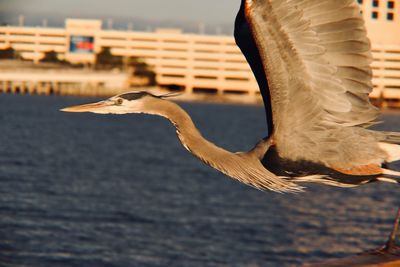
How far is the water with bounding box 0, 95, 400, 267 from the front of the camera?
3075 cm

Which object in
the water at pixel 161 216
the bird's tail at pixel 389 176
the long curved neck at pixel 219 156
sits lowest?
the water at pixel 161 216

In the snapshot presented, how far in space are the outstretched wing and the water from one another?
1879 centimetres

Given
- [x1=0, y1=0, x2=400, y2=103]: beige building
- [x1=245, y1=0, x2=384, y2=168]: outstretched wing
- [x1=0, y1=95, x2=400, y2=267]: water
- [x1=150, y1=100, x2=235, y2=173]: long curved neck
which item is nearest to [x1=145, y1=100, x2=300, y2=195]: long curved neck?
[x1=150, y1=100, x2=235, y2=173]: long curved neck

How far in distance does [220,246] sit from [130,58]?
114741mm

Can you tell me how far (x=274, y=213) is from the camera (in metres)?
43.5

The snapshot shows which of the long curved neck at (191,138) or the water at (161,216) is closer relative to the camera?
the long curved neck at (191,138)

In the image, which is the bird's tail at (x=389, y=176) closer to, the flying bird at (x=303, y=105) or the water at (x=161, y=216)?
the flying bird at (x=303, y=105)

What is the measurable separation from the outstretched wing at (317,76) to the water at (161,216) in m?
18.8

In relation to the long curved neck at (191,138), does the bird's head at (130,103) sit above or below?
above

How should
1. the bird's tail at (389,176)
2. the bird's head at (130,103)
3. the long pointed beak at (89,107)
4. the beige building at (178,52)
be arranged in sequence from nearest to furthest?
1. the long pointed beak at (89,107)
2. the bird's head at (130,103)
3. the bird's tail at (389,176)
4. the beige building at (178,52)

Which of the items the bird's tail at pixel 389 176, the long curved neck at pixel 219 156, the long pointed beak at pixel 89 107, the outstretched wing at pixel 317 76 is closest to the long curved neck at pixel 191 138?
the long curved neck at pixel 219 156

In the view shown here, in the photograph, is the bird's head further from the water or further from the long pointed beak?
the water

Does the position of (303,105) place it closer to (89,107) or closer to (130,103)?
(130,103)

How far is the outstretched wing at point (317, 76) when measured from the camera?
643 cm
